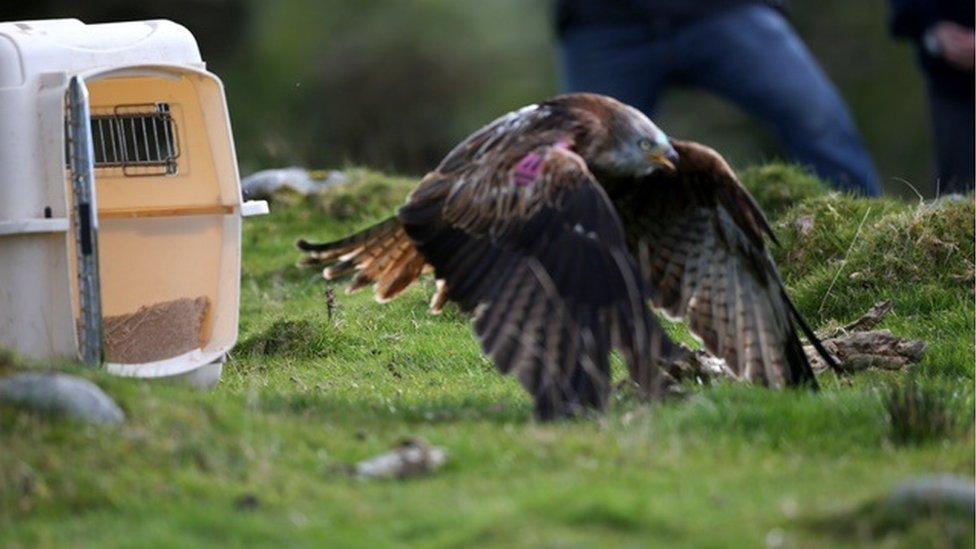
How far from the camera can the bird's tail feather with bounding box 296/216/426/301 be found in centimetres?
930

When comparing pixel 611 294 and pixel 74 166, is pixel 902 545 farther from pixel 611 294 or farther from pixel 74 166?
pixel 74 166

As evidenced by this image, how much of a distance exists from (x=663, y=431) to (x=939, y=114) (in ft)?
25.9

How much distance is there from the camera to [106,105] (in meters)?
9.75

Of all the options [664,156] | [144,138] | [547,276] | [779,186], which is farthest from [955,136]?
[547,276]

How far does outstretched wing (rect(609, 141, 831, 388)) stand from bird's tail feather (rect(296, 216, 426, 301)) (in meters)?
1.01

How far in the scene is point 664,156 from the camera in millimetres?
8688

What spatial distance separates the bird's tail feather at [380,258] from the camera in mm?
9297

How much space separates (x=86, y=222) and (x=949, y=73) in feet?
26.4

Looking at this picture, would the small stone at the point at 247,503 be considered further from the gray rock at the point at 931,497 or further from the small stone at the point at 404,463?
the gray rock at the point at 931,497

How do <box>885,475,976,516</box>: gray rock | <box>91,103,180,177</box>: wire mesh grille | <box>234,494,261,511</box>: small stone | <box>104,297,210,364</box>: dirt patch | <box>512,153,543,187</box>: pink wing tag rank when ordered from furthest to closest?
<box>91,103,180,177</box>: wire mesh grille
<box>104,297,210,364</box>: dirt patch
<box>512,153,543,187</box>: pink wing tag
<box>234,494,261,511</box>: small stone
<box>885,475,976,516</box>: gray rock

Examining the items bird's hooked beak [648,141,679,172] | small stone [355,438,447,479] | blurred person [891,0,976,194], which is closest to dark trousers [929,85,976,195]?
blurred person [891,0,976,194]

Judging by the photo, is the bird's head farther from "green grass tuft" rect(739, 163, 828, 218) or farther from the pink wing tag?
"green grass tuft" rect(739, 163, 828, 218)

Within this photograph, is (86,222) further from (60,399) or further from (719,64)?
(719,64)

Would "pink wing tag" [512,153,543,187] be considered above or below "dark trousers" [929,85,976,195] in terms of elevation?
above
